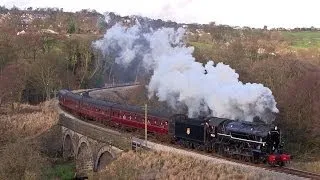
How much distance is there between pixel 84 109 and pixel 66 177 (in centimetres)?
977

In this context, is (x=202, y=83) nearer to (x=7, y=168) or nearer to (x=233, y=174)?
(x=233, y=174)

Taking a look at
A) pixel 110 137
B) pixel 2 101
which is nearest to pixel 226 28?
pixel 2 101

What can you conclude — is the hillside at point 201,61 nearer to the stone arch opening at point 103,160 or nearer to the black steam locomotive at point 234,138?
the black steam locomotive at point 234,138

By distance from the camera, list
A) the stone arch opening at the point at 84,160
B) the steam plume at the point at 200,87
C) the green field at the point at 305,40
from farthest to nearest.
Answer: the green field at the point at 305,40 → the stone arch opening at the point at 84,160 → the steam plume at the point at 200,87

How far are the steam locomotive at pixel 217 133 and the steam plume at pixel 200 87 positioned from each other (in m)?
1.55

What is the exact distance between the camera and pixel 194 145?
3186 centimetres

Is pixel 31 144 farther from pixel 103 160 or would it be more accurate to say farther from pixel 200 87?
pixel 200 87

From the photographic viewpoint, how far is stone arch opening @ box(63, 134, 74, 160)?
149 ft

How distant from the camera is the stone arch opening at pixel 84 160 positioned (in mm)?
39263

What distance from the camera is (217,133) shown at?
29.5 m

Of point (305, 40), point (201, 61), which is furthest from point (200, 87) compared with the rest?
point (305, 40)

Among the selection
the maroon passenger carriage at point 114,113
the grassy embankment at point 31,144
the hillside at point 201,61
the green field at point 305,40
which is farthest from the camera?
the green field at point 305,40

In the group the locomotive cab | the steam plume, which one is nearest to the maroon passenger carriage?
the steam plume

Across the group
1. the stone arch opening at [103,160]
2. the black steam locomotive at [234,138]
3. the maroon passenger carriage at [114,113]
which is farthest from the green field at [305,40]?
the black steam locomotive at [234,138]
